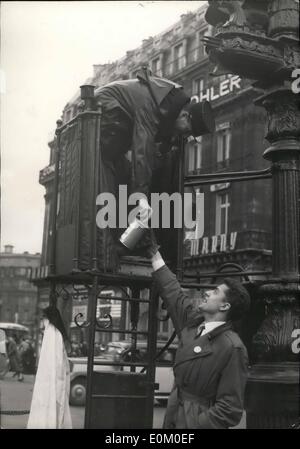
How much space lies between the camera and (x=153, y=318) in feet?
15.6

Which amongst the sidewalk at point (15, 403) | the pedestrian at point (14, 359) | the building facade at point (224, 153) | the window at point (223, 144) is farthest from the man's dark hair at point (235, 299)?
the window at point (223, 144)

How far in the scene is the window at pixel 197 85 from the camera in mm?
32844

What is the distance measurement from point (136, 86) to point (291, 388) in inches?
98.9

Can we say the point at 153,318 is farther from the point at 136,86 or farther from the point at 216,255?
the point at 216,255

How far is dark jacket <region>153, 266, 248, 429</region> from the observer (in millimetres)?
3461

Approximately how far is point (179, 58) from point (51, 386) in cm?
2986

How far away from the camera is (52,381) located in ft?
Answer: 15.4

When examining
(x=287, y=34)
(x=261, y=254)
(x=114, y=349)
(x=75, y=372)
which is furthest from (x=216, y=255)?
(x=287, y=34)

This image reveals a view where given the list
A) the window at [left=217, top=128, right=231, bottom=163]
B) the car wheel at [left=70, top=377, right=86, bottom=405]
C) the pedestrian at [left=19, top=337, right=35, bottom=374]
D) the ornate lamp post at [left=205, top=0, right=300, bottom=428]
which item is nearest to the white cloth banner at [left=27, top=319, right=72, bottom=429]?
the ornate lamp post at [left=205, top=0, right=300, bottom=428]

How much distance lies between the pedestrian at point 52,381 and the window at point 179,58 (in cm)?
2943

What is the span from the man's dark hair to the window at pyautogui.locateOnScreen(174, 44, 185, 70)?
99.1ft

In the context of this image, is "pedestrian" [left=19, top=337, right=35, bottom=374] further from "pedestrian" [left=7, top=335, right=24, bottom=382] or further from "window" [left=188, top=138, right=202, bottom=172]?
"window" [left=188, top=138, right=202, bottom=172]

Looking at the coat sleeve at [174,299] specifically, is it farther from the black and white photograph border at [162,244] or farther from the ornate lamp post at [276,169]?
the ornate lamp post at [276,169]
